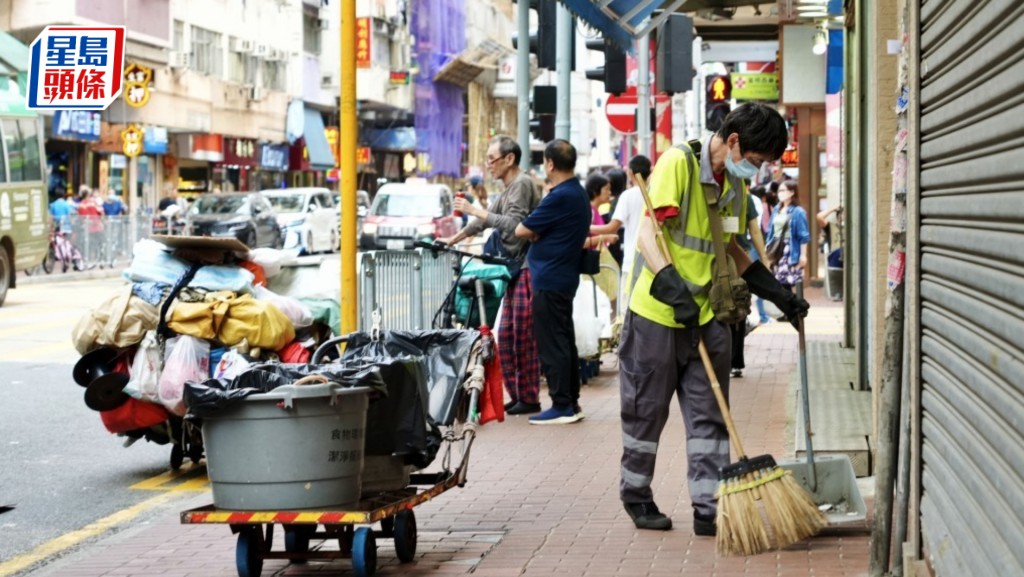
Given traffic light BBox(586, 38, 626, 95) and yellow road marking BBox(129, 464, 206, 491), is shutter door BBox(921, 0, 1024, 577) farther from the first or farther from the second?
traffic light BBox(586, 38, 626, 95)

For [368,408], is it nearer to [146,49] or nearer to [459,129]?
[146,49]

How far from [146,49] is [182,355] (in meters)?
38.6

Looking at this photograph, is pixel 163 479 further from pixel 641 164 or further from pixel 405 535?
pixel 641 164

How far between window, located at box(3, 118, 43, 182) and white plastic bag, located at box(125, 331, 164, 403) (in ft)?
61.4

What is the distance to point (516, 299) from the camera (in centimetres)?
1191

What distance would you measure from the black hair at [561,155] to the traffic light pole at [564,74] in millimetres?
7499

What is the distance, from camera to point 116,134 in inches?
1832

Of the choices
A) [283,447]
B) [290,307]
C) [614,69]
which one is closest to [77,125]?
[614,69]

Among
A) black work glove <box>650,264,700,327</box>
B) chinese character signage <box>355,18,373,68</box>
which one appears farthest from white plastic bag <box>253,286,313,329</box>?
chinese character signage <box>355,18,373,68</box>

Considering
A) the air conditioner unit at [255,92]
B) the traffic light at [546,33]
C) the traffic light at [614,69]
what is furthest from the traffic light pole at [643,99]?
the air conditioner unit at [255,92]

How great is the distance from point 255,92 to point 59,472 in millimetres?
48752

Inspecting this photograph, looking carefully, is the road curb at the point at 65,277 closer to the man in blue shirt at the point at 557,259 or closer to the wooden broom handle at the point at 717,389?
the man in blue shirt at the point at 557,259

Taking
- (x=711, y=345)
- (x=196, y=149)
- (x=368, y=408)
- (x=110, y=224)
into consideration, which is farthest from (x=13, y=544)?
(x=196, y=149)

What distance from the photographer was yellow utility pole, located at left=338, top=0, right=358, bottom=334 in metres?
9.25
